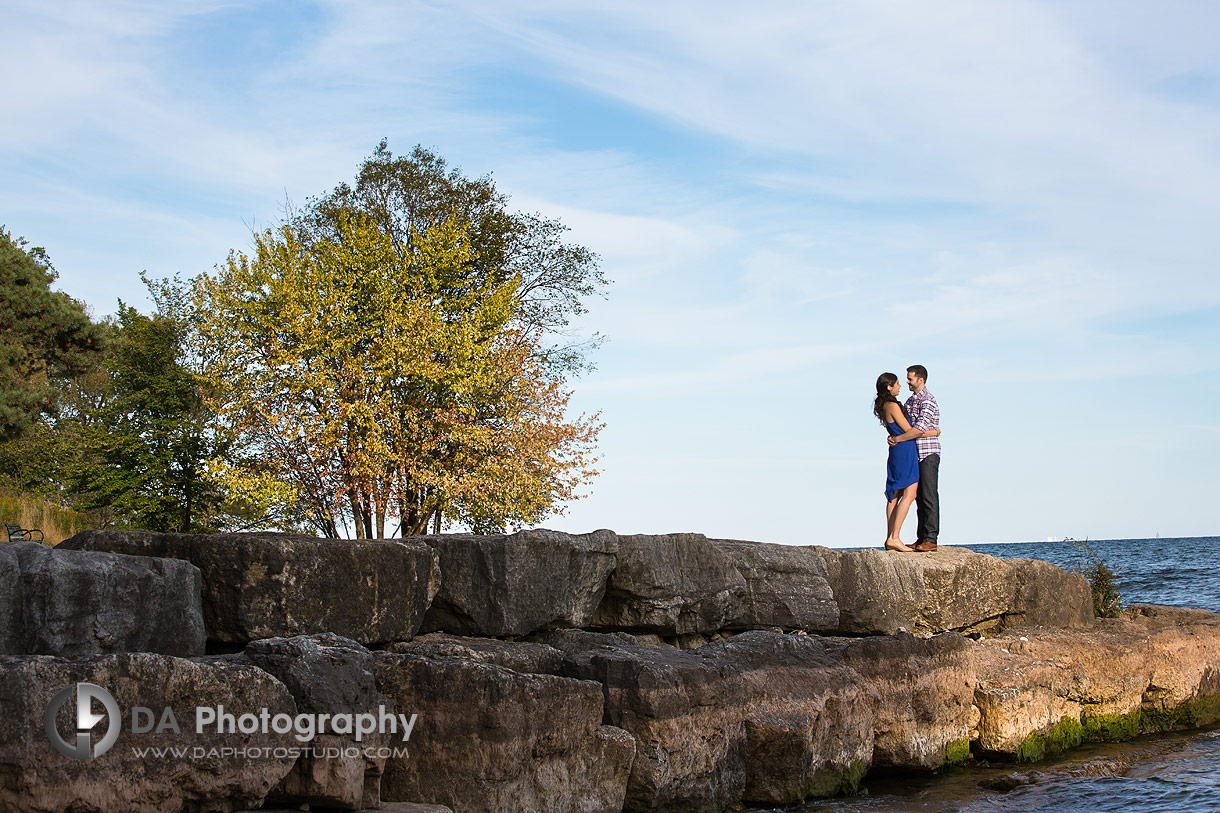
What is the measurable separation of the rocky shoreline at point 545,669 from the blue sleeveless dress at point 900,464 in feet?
3.72

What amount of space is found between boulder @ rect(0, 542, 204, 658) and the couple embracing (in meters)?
9.85

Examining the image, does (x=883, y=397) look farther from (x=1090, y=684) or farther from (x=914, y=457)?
(x=1090, y=684)

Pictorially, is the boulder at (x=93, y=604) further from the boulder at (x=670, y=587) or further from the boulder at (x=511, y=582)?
the boulder at (x=670, y=587)

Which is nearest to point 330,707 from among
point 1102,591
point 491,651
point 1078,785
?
point 491,651

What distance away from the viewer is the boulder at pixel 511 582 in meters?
9.25

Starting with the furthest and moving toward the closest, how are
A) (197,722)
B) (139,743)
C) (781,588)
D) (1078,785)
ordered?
1. (781,588)
2. (1078,785)
3. (197,722)
4. (139,743)

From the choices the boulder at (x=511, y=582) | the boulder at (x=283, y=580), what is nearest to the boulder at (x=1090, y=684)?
the boulder at (x=511, y=582)

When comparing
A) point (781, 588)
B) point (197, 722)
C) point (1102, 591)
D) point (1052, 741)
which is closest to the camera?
point (197, 722)

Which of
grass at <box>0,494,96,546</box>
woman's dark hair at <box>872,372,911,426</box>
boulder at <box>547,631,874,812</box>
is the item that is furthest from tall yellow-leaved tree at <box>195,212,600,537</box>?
boulder at <box>547,631,874,812</box>

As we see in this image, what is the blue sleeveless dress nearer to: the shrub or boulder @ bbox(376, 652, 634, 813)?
the shrub

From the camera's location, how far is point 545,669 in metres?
8.37

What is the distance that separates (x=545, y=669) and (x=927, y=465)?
305 inches

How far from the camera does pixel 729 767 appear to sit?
29.0 feet

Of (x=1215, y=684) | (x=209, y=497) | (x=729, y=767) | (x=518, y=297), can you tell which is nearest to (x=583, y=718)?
(x=729, y=767)
